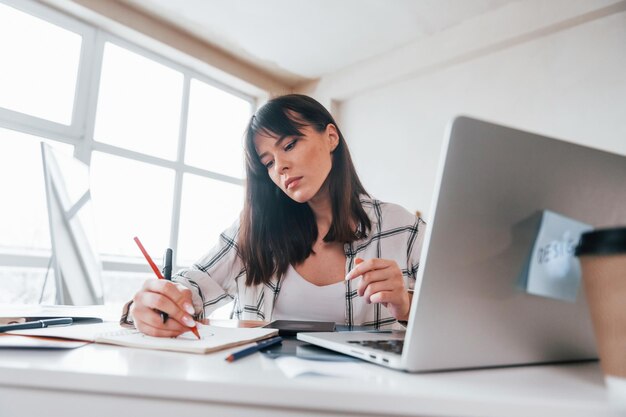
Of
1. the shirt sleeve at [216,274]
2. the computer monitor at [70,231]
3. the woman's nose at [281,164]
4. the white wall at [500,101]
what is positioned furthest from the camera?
the white wall at [500,101]

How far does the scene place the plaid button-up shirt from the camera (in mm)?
1071

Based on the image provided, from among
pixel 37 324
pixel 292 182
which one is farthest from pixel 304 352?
pixel 292 182

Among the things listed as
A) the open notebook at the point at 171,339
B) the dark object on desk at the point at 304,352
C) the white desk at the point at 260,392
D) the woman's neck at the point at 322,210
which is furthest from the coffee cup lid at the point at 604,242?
the woman's neck at the point at 322,210

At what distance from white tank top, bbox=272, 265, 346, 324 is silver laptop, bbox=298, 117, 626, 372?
0.61m

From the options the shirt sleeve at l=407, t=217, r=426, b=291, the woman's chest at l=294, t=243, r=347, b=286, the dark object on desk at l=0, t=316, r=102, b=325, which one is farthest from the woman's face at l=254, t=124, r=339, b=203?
the dark object on desk at l=0, t=316, r=102, b=325

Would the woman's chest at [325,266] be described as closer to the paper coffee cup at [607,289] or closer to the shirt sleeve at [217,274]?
the shirt sleeve at [217,274]

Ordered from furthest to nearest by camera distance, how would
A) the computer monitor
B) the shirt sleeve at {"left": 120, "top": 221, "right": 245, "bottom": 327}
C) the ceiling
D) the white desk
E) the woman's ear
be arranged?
the ceiling, the computer monitor, the woman's ear, the shirt sleeve at {"left": 120, "top": 221, "right": 245, "bottom": 327}, the white desk

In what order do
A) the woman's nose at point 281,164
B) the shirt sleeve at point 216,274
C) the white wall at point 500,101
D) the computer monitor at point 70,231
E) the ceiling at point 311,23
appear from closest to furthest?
1. the shirt sleeve at point 216,274
2. the woman's nose at point 281,164
3. the computer monitor at point 70,231
4. the white wall at point 500,101
5. the ceiling at point 311,23

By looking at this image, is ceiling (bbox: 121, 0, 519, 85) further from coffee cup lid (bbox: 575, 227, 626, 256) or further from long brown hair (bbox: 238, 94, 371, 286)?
coffee cup lid (bbox: 575, 227, 626, 256)

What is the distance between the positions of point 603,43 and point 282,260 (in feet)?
8.22

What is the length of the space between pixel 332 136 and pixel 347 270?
43cm

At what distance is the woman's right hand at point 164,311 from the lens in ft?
1.91

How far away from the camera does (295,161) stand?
3.80ft

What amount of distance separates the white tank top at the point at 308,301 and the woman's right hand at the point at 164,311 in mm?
526
